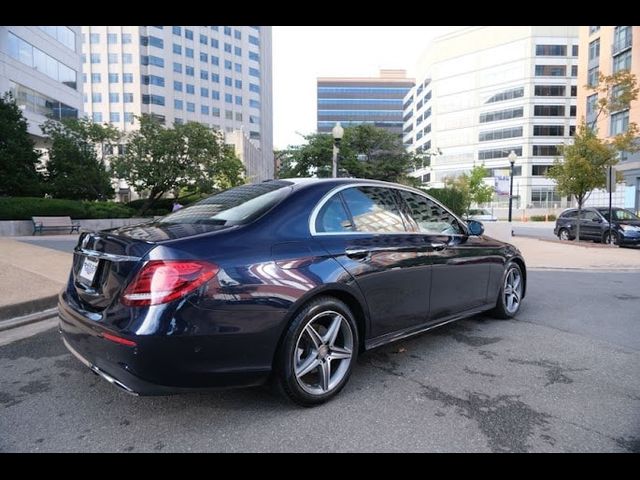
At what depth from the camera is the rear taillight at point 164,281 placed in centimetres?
256

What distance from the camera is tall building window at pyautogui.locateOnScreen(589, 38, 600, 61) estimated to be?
44906mm

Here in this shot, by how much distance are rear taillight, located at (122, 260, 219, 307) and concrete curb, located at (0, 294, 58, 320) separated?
375cm

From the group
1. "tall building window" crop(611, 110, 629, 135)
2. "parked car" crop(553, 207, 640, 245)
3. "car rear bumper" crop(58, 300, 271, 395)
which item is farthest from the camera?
"tall building window" crop(611, 110, 629, 135)

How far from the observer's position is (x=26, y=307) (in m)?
5.57

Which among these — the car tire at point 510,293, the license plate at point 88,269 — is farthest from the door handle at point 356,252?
the car tire at point 510,293

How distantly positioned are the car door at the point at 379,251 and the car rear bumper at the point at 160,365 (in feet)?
3.49

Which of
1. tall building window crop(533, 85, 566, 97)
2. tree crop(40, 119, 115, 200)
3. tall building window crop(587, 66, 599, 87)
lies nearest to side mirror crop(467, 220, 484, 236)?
tree crop(40, 119, 115, 200)

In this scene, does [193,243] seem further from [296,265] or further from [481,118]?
[481,118]

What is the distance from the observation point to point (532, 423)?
9.43ft

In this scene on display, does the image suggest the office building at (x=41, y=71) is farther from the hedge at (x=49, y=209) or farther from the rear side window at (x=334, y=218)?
the rear side window at (x=334, y=218)

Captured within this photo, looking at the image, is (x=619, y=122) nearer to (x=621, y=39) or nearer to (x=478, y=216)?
(x=621, y=39)

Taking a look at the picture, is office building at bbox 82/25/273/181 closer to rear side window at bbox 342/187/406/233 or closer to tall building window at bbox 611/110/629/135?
tall building window at bbox 611/110/629/135
